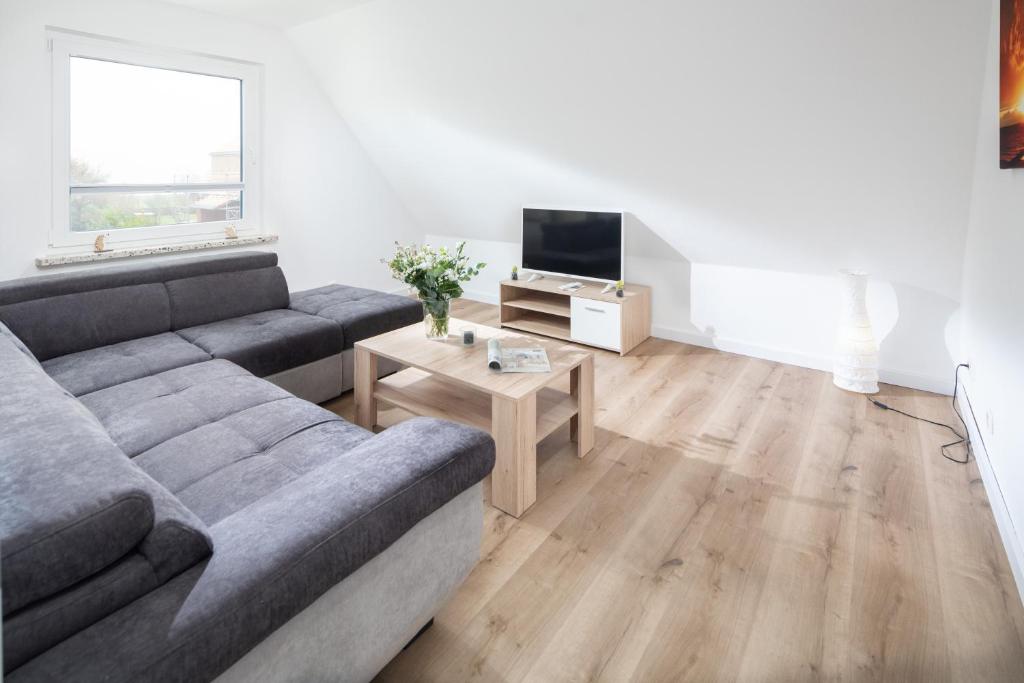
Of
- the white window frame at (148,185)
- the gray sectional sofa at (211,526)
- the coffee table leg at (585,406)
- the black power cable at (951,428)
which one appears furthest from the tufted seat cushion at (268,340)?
the black power cable at (951,428)

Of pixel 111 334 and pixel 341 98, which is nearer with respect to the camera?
pixel 111 334

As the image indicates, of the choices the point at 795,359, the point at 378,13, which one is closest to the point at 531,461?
the point at 795,359

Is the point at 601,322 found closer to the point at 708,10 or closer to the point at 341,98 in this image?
the point at 708,10

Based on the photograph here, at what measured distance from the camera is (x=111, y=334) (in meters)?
2.93

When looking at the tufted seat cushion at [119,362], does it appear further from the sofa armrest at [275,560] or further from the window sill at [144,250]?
the sofa armrest at [275,560]

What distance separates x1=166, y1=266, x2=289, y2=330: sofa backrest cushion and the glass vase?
117 cm

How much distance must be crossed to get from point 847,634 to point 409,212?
4.98 metres

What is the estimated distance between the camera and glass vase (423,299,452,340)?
2.89m

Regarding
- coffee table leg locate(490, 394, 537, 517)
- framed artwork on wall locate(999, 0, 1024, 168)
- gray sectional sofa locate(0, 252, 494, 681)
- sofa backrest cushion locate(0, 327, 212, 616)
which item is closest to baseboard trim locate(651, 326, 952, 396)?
framed artwork on wall locate(999, 0, 1024, 168)

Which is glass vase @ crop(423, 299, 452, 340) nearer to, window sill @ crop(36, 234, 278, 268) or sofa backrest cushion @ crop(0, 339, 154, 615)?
sofa backrest cushion @ crop(0, 339, 154, 615)

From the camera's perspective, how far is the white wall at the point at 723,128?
2572 mm

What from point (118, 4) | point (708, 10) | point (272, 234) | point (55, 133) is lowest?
point (272, 234)

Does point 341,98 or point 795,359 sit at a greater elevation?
point 341,98

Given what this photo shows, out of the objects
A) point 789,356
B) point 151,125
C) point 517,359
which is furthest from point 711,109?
point 151,125
